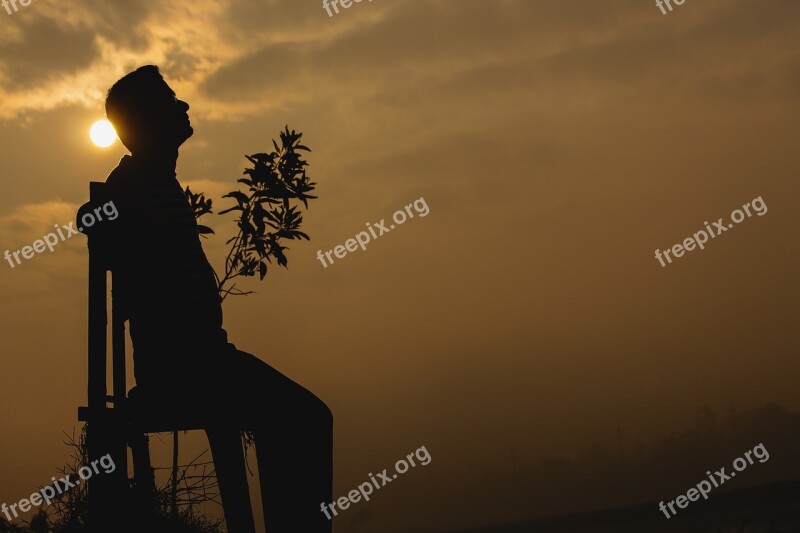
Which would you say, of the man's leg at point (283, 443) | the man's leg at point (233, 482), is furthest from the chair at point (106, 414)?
the man's leg at point (283, 443)

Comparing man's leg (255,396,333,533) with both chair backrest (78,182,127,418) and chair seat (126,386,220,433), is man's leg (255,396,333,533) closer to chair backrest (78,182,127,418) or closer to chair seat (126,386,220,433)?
chair seat (126,386,220,433)

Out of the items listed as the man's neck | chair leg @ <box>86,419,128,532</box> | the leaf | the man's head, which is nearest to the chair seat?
chair leg @ <box>86,419,128,532</box>

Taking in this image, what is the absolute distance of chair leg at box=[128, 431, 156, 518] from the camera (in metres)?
5.55

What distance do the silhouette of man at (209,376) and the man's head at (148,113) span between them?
1.13ft

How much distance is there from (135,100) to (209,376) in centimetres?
170

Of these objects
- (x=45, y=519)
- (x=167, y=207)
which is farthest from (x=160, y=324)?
(x=45, y=519)

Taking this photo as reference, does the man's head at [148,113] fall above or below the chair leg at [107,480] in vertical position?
above

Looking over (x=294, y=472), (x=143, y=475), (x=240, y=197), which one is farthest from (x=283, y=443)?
(x=240, y=197)

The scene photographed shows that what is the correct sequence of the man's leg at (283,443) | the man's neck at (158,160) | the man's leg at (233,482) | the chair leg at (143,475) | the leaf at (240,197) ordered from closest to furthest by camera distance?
the man's leg at (233,482), the man's leg at (283,443), the chair leg at (143,475), the man's neck at (158,160), the leaf at (240,197)

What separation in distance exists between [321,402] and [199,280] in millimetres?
947

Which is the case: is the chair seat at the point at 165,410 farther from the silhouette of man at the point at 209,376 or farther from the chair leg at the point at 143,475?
the chair leg at the point at 143,475

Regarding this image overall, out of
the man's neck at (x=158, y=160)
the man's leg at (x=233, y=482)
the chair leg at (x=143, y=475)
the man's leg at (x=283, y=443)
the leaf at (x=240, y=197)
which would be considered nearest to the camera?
the man's leg at (x=233, y=482)

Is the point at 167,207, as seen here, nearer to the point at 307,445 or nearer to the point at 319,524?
the point at 307,445

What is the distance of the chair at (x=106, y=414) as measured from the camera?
5309 millimetres
